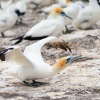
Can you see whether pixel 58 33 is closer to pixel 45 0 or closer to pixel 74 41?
pixel 74 41

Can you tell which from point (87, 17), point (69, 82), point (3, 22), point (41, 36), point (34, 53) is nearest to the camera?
point (69, 82)

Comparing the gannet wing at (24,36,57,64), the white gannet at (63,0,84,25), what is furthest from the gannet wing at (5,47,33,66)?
the white gannet at (63,0,84,25)

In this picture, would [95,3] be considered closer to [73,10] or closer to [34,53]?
[73,10]

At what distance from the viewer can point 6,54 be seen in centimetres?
732

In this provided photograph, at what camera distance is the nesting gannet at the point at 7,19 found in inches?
520

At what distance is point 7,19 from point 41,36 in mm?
1988

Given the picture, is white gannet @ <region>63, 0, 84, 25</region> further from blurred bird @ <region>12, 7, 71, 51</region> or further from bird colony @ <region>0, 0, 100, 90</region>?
blurred bird @ <region>12, 7, 71, 51</region>

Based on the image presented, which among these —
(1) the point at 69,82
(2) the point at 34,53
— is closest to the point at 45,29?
(2) the point at 34,53

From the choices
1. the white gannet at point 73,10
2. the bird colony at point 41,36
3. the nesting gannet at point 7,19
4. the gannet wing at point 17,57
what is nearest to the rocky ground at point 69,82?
the bird colony at point 41,36

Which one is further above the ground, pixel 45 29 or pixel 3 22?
→ pixel 45 29

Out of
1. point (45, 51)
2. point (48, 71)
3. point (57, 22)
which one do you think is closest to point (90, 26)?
point (57, 22)

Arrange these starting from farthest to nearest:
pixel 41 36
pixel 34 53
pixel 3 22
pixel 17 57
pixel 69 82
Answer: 1. pixel 3 22
2. pixel 41 36
3. pixel 34 53
4. pixel 69 82
5. pixel 17 57

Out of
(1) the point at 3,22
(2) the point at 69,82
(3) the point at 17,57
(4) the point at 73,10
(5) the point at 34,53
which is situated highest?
(3) the point at 17,57

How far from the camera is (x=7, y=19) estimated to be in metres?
13.4
